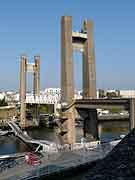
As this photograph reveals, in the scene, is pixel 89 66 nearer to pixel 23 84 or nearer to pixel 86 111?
pixel 86 111

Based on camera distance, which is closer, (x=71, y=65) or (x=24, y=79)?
(x=71, y=65)

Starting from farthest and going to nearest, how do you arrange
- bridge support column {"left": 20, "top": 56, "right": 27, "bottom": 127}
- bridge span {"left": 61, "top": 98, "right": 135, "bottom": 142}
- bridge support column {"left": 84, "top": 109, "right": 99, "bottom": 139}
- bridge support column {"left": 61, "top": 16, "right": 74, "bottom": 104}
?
bridge support column {"left": 20, "top": 56, "right": 27, "bottom": 127} < bridge support column {"left": 84, "top": 109, "right": 99, "bottom": 139} < bridge support column {"left": 61, "top": 16, "right": 74, "bottom": 104} < bridge span {"left": 61, "top": 98, "right": 135, "bottom": 142}

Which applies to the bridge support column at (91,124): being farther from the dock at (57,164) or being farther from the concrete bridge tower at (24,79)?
the concrete bridge tower at (24,79)

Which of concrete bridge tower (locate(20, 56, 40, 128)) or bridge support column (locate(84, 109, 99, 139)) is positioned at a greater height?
concrete bridge tower (locate(20, 56, 40, 128))

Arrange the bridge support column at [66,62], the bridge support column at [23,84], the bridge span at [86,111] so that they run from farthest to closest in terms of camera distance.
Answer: the bridge support column at [23,84]
the bridge support column at [66,62]
the bridge span at [86,111]

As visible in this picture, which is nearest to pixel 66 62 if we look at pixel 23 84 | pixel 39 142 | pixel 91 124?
pixel 91 124

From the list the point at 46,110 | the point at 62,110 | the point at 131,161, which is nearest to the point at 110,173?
the point at 131,161

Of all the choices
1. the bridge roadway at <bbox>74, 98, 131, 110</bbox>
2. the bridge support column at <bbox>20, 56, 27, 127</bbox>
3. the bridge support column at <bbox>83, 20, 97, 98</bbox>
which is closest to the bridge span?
the bridge roadway at <bbox>74, 98, 131, 110</bbox>

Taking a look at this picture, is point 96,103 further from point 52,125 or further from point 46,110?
point 46,110

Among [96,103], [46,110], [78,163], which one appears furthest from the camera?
[46,110]

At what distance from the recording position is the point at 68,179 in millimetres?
25125

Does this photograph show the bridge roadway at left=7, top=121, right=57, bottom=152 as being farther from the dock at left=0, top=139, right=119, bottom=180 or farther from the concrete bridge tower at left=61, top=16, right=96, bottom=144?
the concrete bridge tower at left=61, top=16, right=96, bottom=144

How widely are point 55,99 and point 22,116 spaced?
8929 mm

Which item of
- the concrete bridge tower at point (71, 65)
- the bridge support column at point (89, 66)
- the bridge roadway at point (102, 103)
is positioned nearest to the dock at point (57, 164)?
the bridge roadway at point (102, 103)
